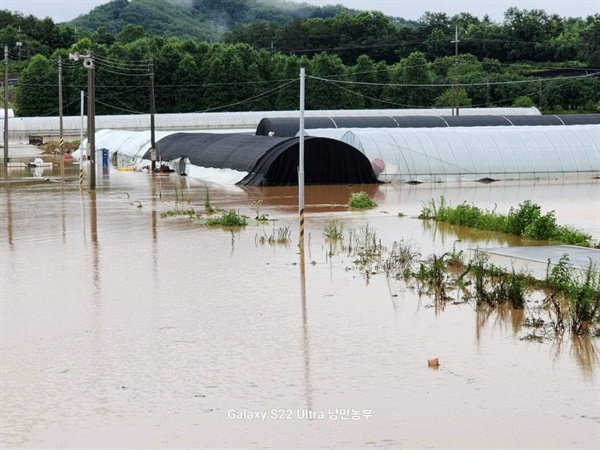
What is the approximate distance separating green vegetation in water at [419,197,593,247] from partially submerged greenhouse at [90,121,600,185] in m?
11.9

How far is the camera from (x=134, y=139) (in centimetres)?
5328

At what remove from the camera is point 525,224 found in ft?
67.6

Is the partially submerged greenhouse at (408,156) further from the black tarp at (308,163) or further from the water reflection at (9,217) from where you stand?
the water reflection at (9,217)

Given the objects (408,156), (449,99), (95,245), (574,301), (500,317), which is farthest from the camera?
(449,99)

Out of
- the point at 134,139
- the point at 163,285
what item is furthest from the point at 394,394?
the point at 134,139

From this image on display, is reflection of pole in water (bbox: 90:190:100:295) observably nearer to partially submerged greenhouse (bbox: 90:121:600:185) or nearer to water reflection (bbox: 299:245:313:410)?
water reflection (bbox: 299:245:313:410)

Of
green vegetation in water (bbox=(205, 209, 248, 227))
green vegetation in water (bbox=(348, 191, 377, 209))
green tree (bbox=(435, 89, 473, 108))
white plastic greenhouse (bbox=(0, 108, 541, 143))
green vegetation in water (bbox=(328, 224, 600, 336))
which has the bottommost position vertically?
green vegetation in water (bbox=(328, 224, 600, 336))

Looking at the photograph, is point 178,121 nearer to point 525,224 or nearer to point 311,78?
point 311,78

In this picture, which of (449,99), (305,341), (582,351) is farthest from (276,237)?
(449,99)

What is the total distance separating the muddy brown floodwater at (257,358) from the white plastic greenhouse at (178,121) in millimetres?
47218

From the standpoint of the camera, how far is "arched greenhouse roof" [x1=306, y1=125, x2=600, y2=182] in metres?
36.5

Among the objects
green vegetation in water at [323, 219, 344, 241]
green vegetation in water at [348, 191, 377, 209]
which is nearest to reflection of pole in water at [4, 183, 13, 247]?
green vegetation in water at [323, 219, 344, 241]

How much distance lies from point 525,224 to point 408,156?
16.4m

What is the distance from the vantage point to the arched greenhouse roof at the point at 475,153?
120ft
